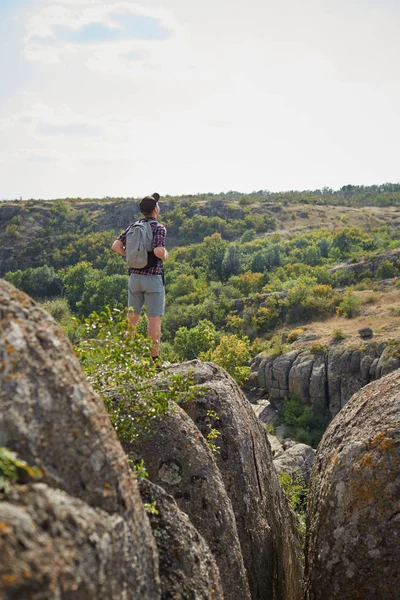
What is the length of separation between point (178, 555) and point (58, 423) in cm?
168

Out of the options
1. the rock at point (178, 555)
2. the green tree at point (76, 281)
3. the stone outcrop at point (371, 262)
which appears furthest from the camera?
the green tree at point (76, 281)

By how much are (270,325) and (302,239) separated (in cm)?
3223

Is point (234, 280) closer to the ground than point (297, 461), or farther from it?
farther from it

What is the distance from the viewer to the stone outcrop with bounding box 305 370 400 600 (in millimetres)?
6152

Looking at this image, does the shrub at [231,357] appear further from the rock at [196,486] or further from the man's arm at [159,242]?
the rock at [196,486]

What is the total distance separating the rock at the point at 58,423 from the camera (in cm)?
315

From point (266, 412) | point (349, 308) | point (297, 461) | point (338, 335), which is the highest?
point (349, 308)

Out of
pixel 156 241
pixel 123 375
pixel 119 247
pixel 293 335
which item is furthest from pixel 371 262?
pixel 123 375

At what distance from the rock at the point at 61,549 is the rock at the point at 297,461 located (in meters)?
19.6

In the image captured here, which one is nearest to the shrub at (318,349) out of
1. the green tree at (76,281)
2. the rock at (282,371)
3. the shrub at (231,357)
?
the rock at (282,371)

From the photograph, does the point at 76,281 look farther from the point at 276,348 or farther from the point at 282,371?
the point at 282,371

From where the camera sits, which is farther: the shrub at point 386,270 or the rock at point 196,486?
the shrub at point 386,270

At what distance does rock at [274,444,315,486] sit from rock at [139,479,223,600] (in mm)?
18163

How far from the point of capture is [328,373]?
47.5 metres
